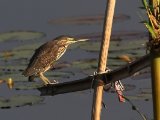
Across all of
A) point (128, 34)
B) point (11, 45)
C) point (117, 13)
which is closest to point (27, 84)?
point (11, 45)

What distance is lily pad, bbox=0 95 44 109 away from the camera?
12.9 feet

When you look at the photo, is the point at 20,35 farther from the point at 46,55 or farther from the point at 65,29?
the point at 46,55

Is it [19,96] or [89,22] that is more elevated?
[89,22]

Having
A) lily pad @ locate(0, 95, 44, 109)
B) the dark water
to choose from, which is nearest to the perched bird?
the dark water

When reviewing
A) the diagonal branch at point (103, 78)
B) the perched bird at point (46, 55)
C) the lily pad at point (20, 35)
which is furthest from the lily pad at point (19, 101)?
the diagonal branch at point (103, 78)

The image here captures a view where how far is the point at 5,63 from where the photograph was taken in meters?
4.59

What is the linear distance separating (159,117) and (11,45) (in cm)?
426

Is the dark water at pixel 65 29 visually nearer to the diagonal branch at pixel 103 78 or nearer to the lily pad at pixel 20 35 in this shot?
the lily pad at pixel 20 35

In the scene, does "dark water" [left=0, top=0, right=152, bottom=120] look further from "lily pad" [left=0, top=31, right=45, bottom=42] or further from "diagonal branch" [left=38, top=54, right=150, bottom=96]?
"diagonal branch" [left=38, top=54, right=150, bottom=96]

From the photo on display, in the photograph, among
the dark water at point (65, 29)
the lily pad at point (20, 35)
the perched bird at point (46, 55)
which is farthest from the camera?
the lily pad at point (20, 35)

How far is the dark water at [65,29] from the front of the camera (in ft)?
12.9

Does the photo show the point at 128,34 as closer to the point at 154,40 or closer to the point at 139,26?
the point at 139,26

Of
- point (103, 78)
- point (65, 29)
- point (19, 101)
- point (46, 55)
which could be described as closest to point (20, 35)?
point (65, 29)

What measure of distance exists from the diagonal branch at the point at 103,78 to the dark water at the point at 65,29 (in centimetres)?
213
